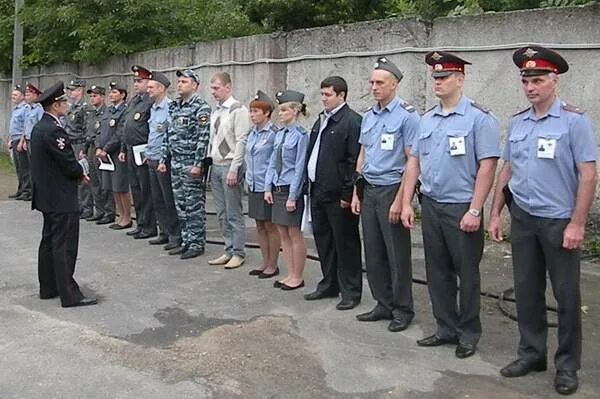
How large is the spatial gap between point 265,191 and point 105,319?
1.76m

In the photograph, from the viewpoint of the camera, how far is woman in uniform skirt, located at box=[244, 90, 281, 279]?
673 centimetres

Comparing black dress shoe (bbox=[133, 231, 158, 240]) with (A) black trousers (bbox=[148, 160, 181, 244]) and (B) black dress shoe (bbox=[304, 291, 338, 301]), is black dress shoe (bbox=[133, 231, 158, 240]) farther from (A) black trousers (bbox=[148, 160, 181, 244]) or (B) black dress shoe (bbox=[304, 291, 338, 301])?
A: (B) black dress shoe (bbox=[304, 291, 338, 301])

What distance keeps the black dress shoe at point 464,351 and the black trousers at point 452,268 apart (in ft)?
0.10

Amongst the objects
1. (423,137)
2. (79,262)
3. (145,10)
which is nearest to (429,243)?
(423,137)

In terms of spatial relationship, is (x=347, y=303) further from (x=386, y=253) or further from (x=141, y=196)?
(x=141, y=196)

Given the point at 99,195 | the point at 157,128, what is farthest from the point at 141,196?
the point at 99,195

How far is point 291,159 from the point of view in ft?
20.9

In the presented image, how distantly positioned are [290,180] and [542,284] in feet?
8.22

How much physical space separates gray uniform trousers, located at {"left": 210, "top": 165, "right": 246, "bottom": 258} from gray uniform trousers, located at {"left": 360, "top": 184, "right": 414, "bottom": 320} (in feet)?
6.86

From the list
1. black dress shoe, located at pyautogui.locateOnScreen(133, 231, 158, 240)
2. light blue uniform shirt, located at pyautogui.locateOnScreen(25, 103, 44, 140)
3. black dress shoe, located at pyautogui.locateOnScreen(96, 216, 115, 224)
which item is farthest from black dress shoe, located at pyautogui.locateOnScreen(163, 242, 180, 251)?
light blue uniform shirt, located at pyautogui.locateOnScreen(25, 103, 44, 140)

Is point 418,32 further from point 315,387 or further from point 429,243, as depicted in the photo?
point 315,387

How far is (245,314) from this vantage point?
233 inches

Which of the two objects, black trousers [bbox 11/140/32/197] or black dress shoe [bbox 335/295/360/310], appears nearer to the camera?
black dress shoe [bbox 335/295/360/310]

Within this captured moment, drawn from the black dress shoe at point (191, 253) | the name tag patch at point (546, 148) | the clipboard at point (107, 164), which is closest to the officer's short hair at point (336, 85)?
the name tag patch at point (546, 148)
